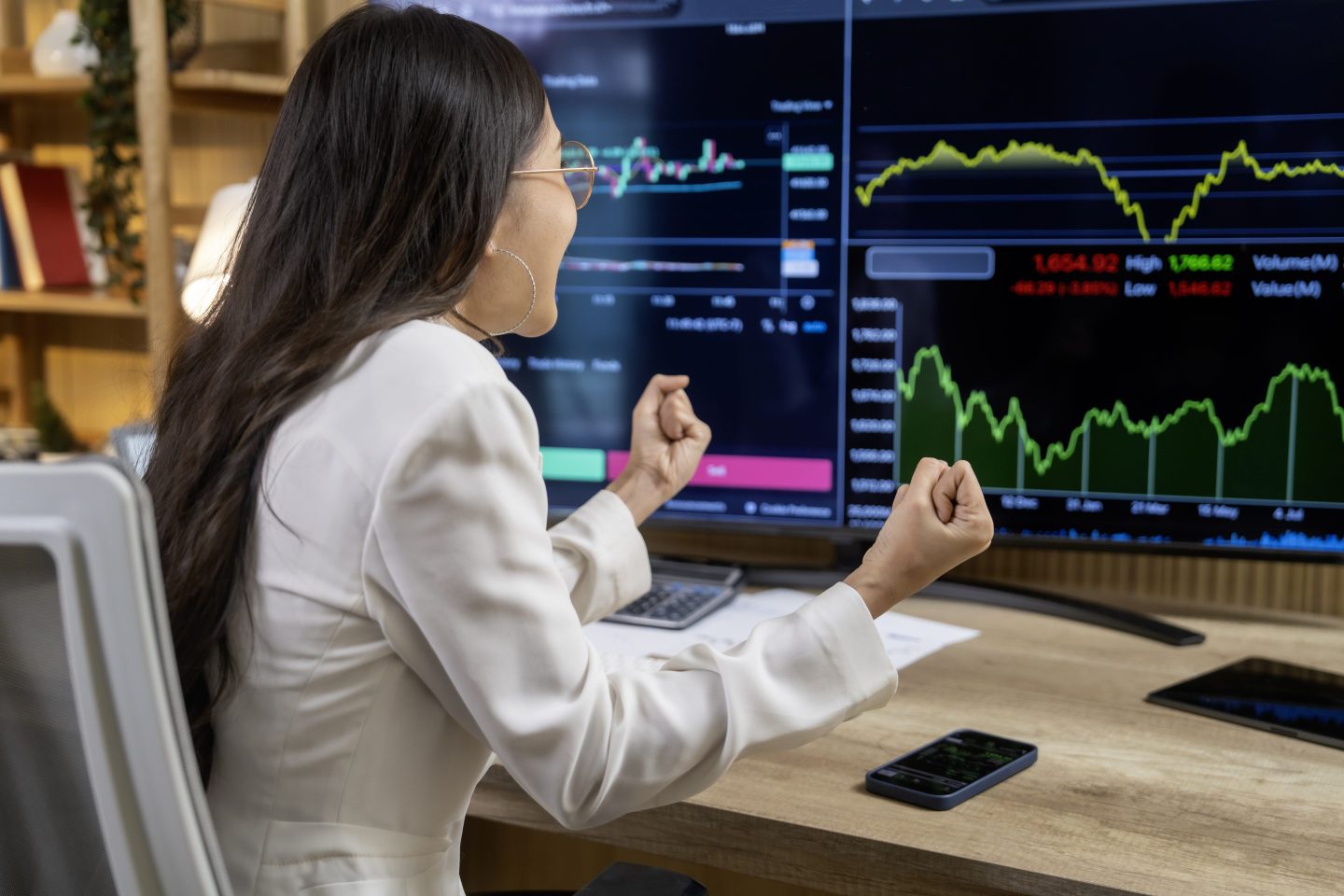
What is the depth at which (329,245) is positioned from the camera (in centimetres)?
94

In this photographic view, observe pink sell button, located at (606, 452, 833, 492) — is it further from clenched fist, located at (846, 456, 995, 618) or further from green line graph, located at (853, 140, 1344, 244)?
clenched fist, located at (846, 456, 995, 618)

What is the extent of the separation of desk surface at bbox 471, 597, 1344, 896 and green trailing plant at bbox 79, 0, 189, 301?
1.78 metres

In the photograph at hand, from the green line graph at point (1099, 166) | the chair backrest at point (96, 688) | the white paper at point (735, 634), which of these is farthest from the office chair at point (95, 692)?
the green line graph at point (1099, 166)

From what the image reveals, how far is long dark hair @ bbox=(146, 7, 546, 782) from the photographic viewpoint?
0.87 metres

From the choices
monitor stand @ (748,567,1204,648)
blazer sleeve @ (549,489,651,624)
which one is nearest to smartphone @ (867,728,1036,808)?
blazer sleeve @ (549,489,651,624)

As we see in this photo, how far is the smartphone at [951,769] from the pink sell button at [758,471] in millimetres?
547

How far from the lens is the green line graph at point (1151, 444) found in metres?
1.48

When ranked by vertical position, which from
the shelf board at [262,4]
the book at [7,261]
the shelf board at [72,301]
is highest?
the shelf board at [262,4]

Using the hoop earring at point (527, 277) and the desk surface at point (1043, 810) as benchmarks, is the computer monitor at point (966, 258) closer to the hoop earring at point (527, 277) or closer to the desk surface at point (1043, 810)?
the desk surface at point (1043, 810)

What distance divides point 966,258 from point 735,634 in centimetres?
54

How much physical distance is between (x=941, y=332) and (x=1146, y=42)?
15.9 inches


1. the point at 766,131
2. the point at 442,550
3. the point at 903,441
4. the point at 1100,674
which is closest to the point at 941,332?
the point at 903,441

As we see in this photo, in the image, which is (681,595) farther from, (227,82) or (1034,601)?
(227,82)

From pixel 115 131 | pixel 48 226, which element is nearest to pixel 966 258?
pixel 115 131
